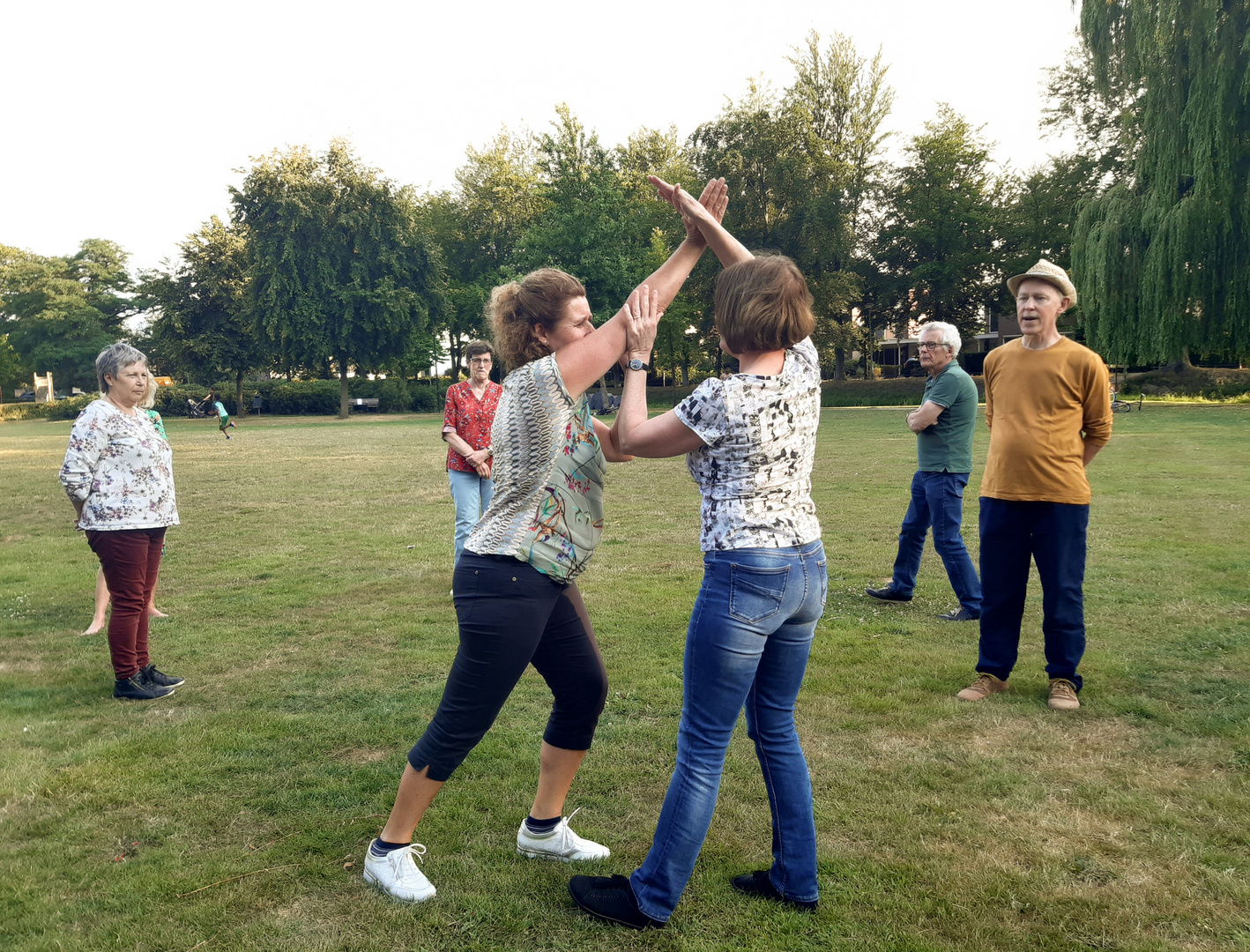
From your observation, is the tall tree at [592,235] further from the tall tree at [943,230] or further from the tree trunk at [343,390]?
the tall tree at [943,230]

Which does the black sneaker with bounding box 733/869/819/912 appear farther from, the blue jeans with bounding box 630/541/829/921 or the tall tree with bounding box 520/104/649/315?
the tall tree with bounding box 520/104/649/315

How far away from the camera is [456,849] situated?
367cm

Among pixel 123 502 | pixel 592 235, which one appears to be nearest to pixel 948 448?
pixel 123 502

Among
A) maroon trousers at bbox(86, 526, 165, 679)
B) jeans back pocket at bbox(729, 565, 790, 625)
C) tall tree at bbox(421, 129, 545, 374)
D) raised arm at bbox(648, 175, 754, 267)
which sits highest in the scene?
tall tree at bbox(421, 129, 545, 374)

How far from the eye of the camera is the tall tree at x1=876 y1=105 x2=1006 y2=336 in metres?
50.4

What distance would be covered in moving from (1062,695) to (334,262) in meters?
48.5

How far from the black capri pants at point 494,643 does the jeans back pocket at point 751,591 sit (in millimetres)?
614

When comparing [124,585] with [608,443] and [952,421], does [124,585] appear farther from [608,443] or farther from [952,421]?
[952,421]

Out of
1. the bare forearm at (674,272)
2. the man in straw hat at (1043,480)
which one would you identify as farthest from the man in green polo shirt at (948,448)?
the bare forearm at (674,272)

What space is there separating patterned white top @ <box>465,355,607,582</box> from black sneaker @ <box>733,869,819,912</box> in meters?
1.31

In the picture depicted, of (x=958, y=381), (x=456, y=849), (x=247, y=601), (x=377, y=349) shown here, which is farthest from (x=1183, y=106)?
(x=377, y=349)

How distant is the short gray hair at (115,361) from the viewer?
5.69 m

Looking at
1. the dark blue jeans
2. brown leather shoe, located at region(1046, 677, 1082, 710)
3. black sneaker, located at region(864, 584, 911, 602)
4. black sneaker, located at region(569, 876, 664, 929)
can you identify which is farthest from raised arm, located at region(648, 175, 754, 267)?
black sneaker, located at region(864, 584, 911, 602)

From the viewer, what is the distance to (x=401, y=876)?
10.8 feet
